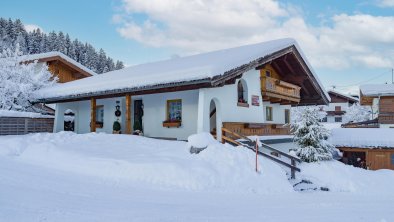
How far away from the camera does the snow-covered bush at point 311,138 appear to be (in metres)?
14.1

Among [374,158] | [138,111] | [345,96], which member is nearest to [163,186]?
[138,111]

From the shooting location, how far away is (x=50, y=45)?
76312 millimetres

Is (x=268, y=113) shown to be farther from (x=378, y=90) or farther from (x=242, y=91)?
(x=378, y=90)

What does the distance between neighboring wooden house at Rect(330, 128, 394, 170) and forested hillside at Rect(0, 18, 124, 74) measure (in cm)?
6104

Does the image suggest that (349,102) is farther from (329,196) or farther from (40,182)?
(40,182)

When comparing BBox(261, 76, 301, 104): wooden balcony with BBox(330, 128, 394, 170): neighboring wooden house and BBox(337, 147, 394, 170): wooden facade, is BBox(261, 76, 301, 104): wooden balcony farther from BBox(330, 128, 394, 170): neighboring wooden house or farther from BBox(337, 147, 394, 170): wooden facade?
BBox(337, 147, 394, 170): wooden facade

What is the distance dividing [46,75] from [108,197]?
69.7 feet

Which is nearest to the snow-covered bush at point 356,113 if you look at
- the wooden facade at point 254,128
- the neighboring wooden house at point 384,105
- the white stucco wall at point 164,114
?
the neighboring wooden house at point 384,105

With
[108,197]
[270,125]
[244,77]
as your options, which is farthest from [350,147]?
[108,197]

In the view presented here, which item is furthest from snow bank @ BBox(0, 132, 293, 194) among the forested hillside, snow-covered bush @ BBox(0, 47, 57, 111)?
the forested hillside

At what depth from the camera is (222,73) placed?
1254cm

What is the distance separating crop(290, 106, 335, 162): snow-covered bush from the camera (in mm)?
14078

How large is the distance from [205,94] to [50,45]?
238 feet

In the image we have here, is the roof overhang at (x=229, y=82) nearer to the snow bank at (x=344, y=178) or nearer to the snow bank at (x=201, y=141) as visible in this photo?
the snow bank at (x=201, y=141)
